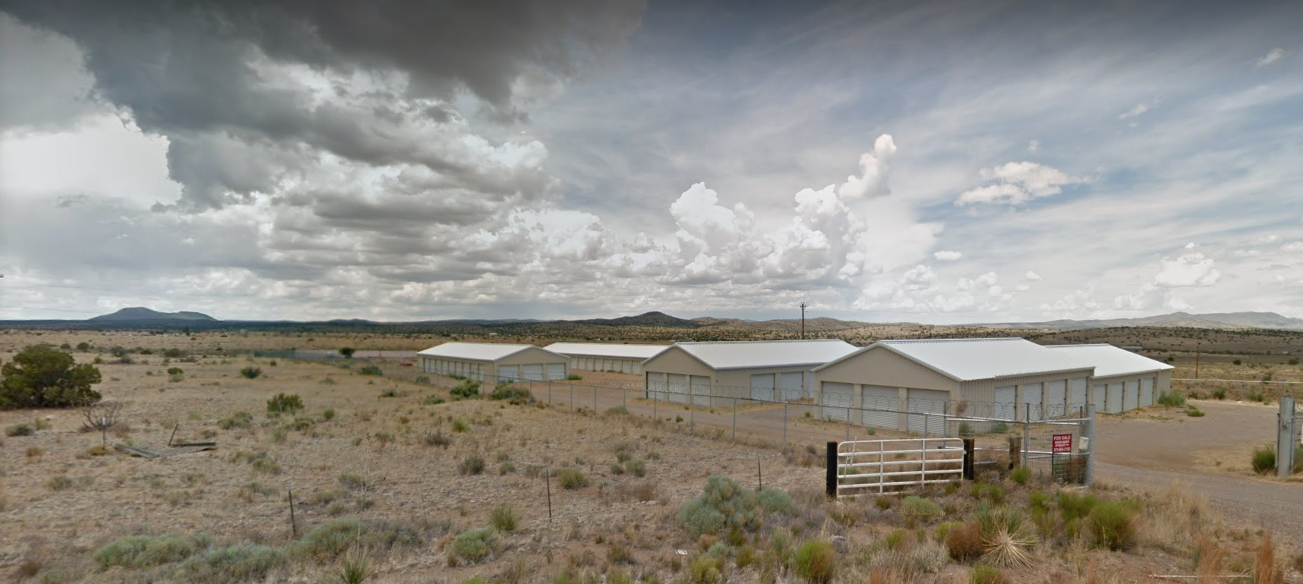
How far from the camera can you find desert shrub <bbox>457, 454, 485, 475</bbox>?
1988 cm

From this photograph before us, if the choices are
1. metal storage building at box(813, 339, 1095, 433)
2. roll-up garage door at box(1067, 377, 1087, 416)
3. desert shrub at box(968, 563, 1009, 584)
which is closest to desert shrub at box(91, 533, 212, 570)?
desert shrub at box(968, 563, 1009, 584)

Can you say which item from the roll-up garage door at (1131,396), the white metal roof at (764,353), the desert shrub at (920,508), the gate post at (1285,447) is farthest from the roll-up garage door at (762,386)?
the desert shrub at (920,508)

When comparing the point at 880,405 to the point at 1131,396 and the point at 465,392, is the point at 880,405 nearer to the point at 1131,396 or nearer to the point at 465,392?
the point at 1131,396

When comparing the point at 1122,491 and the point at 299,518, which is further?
the point at 1122,491

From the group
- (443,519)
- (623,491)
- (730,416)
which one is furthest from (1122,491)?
(730,416)

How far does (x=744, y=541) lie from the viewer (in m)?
11.8

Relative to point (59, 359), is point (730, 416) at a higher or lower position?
lower

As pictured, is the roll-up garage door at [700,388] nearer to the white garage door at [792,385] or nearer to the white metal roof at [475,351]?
the white garage door at [792,385]

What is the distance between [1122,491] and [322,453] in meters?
24.1

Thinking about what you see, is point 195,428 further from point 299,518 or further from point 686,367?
point 686,367

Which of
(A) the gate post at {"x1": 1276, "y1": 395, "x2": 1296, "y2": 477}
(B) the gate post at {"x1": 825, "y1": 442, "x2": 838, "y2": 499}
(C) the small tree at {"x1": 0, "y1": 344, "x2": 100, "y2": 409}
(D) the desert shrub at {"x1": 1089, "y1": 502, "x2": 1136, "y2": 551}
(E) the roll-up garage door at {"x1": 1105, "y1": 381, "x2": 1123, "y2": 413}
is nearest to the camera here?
(D) the desert shrub at {"x1": 1089, "y1": 502, "x2": 1136, "y2": 551}

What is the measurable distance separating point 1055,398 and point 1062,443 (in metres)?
19.7

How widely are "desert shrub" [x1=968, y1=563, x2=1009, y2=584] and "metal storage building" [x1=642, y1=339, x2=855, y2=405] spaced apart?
2993cm

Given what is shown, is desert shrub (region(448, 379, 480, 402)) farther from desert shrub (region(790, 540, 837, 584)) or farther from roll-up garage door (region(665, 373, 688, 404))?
desert shrub (region(790, 540, 837, 584))
